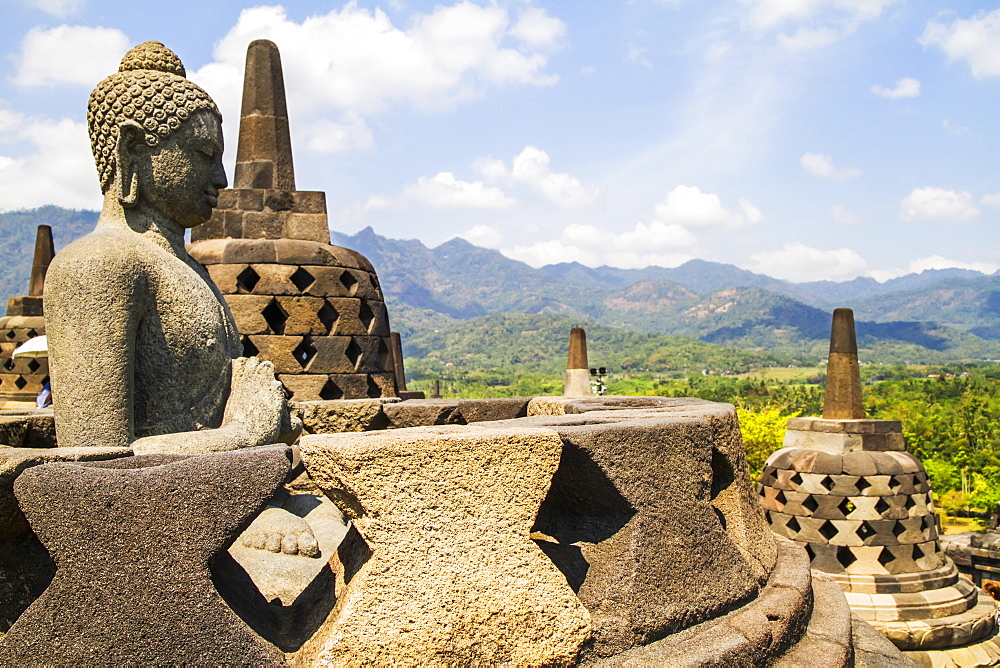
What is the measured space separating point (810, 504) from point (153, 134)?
6.79 metres

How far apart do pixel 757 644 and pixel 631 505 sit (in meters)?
0.56

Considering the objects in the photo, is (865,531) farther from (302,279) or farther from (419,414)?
(302,279)

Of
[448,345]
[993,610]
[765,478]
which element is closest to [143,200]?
[765,478]

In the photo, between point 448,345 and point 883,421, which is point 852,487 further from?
point 448,345

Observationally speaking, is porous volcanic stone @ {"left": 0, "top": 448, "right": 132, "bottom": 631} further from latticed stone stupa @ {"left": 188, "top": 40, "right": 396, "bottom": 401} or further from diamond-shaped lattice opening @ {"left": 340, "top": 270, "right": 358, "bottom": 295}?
diamond-shaped lattice opening @ {"left": 340, "top": 270, "right": 358, "bottom": 295}

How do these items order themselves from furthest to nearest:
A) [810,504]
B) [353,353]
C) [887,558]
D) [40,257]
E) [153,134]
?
[40,257] < [810,504] < [887,558] < [353,353] < [153,134]

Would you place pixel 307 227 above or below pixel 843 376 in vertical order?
above

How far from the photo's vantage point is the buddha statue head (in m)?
2.75

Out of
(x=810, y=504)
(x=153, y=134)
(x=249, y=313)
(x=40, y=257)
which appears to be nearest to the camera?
(x=153, y=134)

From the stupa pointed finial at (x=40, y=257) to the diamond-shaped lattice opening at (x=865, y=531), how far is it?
1208 centimetres

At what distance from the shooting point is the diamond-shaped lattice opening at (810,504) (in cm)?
743

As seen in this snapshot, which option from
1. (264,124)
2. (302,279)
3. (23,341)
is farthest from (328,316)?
(23,341)

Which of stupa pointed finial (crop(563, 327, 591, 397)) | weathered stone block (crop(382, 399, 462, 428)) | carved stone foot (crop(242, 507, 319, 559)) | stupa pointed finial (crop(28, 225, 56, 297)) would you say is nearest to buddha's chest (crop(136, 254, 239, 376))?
carved stone foot (crop(242, 507, 319, 559))

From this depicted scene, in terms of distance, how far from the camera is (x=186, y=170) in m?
2.85
